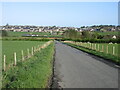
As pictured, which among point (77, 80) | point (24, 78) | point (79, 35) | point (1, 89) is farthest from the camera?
point (79, 35)

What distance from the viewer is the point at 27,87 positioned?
7.96 m

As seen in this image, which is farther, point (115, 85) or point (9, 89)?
point (115, 85)

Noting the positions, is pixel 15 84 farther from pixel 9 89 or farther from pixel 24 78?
pixel 24 78

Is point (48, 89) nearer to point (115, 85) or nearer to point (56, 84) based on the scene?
point (56, 84)

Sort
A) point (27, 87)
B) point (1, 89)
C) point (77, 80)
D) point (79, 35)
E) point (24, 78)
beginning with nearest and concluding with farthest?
1. point (27, 87)
2. point (1, 89)
3. point (24, 78)
4. point (77, 80)
5. point (79, 35)

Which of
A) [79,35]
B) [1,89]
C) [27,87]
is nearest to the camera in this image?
[27,87]

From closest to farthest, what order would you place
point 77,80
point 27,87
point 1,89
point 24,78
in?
point 27,87, point 1,89, point 24,78, point 77,80

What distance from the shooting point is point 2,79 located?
1125 centimetres

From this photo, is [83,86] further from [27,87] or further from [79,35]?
[79,35]

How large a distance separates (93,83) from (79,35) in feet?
470

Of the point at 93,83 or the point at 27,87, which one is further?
the point at 93,83

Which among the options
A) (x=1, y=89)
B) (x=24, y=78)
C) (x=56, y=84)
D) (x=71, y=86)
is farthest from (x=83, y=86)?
(x=1, y=89)

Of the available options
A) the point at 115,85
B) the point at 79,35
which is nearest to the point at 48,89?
the point at 115,85

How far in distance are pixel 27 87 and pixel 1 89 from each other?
1.44 meters
